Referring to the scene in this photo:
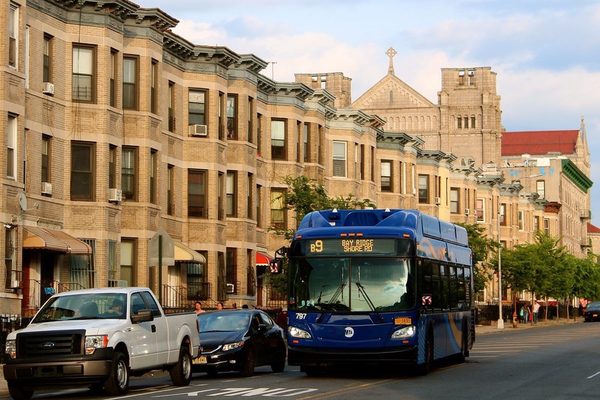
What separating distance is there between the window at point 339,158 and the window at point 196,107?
16720mm

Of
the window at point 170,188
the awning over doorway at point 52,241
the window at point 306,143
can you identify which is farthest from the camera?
the window at point 306,143

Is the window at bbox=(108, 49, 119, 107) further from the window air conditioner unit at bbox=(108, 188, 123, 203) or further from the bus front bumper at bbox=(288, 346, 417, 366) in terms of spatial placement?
the bus front bumper at bbox=(288, 346, 417, 366)

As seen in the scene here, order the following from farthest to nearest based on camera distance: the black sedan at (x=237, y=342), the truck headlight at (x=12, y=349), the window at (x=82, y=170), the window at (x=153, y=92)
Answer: the window at (x=153, y=92)
the window at (x=82, y=170)
the black sedan at (x=237, y=342)
the truck headlight at (x=12, y=349)

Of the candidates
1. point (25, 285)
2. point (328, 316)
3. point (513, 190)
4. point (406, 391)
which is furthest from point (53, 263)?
point (513, 190)

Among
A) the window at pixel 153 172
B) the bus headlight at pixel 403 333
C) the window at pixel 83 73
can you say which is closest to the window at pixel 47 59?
the window at pixel 83 73

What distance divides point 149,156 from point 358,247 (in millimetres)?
17800

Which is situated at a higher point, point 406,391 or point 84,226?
point 84,226

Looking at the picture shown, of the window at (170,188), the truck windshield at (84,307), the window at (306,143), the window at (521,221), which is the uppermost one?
the window at (306,143)

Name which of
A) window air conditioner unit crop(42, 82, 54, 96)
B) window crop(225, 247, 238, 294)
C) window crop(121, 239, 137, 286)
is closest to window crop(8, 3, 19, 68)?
window air conditioner unit crop(42, 82, 54, 96)

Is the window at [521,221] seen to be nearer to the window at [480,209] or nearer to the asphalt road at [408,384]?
the window at [480,209]

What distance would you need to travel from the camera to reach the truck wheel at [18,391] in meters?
21.8

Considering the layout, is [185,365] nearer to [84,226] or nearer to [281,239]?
[84,226]

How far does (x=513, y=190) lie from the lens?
109312 millimetres

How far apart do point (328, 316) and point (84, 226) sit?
15515mm
